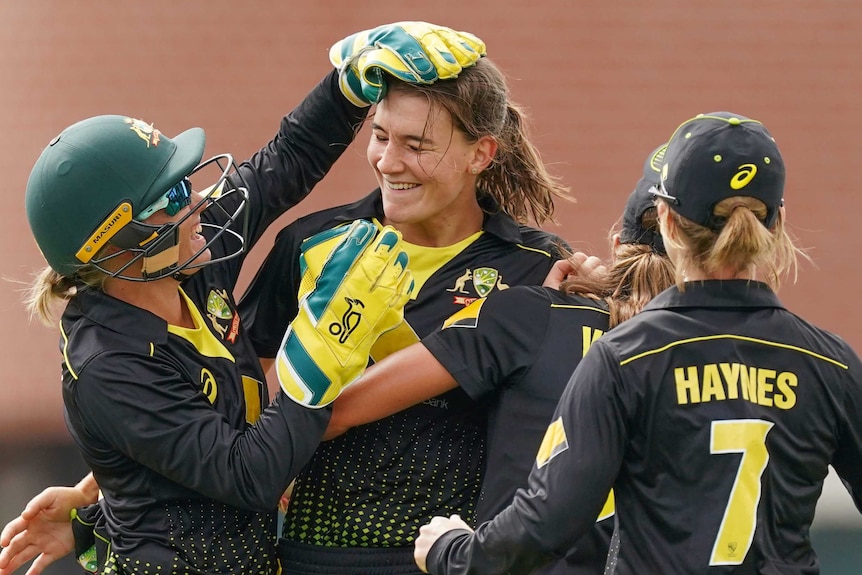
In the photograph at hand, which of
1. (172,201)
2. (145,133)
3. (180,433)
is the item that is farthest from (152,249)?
(180,433)

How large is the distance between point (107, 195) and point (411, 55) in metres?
0.71

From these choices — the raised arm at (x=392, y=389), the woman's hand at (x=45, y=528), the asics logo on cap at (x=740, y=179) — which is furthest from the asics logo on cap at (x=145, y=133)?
the asics logo on cap at (x=740, y=179)

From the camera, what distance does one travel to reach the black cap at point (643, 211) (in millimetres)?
2338

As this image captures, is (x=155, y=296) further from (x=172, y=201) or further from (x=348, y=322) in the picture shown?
(x=348, y=322)

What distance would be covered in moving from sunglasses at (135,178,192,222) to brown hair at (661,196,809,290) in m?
1.02

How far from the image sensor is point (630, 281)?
2.34 metres

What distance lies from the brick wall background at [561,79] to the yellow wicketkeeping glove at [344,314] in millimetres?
3603

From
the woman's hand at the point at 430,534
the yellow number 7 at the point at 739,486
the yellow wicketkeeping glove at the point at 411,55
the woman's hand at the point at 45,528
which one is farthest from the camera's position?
the woman's hand at the point at 45,528

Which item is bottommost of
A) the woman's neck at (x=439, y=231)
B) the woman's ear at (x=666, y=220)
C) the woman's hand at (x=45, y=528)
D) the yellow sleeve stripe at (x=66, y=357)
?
the woman's hand at (x=45, y=528)

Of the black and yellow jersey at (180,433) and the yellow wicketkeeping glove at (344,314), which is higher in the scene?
the yellow wicketkeeping glove at (344,314)

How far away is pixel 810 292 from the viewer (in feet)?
19.4

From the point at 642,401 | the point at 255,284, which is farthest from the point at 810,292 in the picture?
the point at 642,401

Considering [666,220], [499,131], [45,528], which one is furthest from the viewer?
[45,528]

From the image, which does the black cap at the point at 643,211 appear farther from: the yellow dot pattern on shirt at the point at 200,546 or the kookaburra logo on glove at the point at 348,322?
the yellow dot pattern on shirt at the point at 200,546
